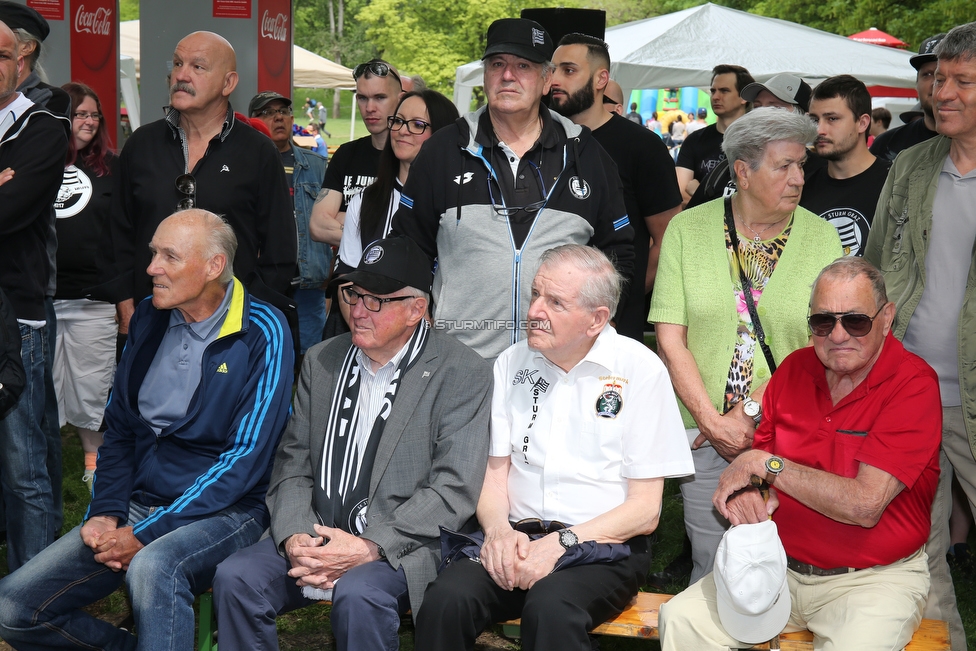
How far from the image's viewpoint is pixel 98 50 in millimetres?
9828

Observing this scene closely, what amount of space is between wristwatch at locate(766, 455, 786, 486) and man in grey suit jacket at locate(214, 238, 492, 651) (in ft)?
3.26

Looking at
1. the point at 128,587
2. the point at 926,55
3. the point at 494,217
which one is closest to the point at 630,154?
the point at 494,217

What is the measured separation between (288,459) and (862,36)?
60.9ft

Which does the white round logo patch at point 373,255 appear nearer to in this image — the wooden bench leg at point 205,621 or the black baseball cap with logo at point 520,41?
the black baseball cap with logo at point 520,41

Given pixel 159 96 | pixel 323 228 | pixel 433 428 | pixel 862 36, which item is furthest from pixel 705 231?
pixel 862 36

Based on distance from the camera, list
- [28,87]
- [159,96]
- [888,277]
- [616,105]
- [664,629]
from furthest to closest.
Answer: [159,96]
[616,105]
[28,87]
[888,277]
[664,629]

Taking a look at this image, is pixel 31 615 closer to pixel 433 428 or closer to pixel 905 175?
pixel 433 428

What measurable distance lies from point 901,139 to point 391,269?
4.39 meters

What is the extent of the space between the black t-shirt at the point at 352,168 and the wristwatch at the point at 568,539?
287 cm

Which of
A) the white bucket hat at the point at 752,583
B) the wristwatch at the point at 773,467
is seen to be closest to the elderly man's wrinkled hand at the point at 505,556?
the white bucket hat at the point at 752,583

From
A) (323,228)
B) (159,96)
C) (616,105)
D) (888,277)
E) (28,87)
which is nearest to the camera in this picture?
(888,277)

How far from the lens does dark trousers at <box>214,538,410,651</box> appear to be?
3.11 m

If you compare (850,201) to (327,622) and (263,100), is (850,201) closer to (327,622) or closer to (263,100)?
(327,622)

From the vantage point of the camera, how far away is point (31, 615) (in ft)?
11.1
